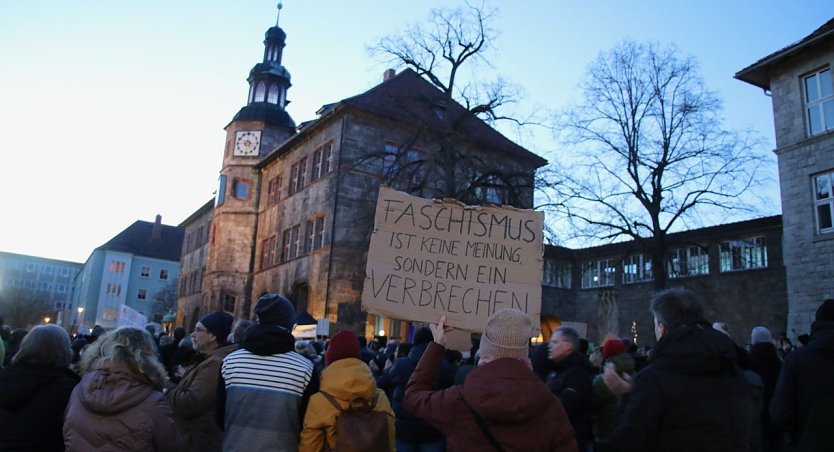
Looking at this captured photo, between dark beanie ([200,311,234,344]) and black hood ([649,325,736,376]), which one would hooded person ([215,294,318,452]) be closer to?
dark beanie ([200,311,234,344])

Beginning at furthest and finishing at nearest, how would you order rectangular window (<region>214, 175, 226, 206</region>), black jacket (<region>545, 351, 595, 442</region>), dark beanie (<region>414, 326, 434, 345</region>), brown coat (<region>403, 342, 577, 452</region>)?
rectangular window (<region>214, 175, 226, 206</region>) < dark beanie (<region>414, 326, 434, 345</region>) < black jacket (<region>545, 351, 595, 442</region>) < brown coat (<region>403, 342, 577, 452</region>)

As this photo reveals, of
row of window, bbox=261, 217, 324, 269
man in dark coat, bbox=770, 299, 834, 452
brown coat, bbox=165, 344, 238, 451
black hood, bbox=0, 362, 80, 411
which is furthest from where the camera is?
row of window, bbox=261, 217, 324, 269

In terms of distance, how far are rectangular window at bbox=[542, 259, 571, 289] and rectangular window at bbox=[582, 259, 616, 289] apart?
122 cm

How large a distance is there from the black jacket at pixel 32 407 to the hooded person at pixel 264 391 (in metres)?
1.04

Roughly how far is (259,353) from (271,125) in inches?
1568

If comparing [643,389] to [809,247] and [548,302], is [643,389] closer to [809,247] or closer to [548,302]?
[809,247]

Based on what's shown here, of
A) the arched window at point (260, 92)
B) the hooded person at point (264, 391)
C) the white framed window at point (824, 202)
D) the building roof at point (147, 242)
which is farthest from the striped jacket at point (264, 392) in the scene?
the building roof at point (147, 242)

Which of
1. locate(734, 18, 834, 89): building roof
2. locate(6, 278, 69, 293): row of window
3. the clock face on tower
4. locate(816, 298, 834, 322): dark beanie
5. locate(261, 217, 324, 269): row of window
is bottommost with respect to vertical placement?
locate(816, 298, 834, 322): dark beanie

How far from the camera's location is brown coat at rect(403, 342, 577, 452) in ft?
10.6

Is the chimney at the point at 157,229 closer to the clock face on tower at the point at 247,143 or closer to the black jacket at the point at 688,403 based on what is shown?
the clock face on tower at the point at 247,143

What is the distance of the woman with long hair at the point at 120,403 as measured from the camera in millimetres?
3871

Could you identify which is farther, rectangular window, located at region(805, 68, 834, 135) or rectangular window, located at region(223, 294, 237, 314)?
rectangular window, located at region(223, 294, 237, 314)

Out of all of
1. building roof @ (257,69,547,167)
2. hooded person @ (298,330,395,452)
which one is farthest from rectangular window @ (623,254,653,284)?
hooded person @ (298,330,395,452)

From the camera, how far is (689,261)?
34.0 meters
